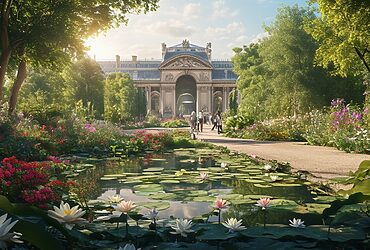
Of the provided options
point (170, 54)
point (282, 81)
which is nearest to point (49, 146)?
point (282, 81)

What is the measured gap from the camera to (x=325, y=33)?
19.6m

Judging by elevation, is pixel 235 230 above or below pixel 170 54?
below

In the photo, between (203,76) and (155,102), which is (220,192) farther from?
(155,102)

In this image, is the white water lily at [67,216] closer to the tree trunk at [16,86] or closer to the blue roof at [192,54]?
the tree trunk at [16,86]

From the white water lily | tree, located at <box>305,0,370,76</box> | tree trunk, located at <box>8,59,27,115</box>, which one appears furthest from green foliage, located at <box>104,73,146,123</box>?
the white water lily

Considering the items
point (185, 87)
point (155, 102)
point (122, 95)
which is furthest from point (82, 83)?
point (185, 87)

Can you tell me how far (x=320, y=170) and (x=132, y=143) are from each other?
21.5ft

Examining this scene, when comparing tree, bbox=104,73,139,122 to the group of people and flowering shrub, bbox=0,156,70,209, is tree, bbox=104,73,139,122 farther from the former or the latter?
flowering shrub, bbox=0,156,70,209

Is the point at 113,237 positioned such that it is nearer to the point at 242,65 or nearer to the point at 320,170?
the point at 320,170

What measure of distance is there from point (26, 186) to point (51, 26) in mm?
11425

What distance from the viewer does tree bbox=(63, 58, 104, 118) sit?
43781mm

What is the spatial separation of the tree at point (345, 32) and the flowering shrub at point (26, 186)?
39.1 feet

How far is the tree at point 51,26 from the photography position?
13.7 m

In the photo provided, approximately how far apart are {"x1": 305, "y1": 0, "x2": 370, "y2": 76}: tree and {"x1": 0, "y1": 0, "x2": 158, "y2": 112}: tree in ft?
24.6
